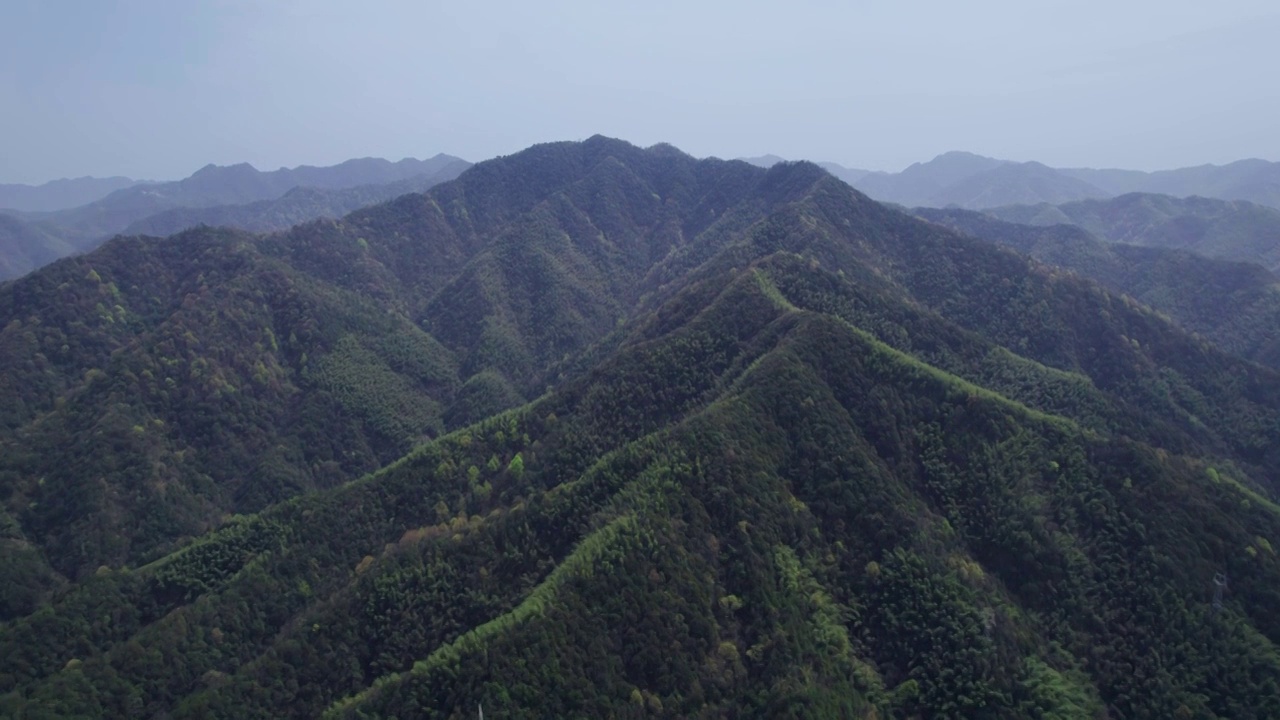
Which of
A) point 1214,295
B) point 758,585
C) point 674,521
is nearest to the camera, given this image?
point 758,585

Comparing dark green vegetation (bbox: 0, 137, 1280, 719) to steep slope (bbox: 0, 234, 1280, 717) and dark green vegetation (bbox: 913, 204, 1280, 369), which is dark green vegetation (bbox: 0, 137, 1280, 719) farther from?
dark green vegetation (bbox: 913, 204, 1280, 369)

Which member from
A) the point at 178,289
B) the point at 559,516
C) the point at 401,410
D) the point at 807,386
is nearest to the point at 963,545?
the point at 807,386

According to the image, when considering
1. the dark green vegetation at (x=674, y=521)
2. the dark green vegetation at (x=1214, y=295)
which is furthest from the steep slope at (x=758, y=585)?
the dark green vegetation at (x=1214, y=295)

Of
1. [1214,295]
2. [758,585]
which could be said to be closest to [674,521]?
[758,585]

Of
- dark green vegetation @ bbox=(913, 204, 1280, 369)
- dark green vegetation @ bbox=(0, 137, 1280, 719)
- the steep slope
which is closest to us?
the steep slope

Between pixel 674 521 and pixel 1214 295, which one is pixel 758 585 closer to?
pixel 674 521

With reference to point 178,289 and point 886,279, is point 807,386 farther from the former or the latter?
point 178,289

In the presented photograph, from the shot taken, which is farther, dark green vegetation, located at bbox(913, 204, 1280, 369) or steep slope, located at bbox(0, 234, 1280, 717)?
dark green vegetation, located at bbox(913, 204, 1280, 369)

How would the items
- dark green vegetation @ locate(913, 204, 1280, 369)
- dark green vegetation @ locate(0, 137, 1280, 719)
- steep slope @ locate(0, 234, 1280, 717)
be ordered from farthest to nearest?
1. dark green vegetation @ locate(913, 204, 1280, 369)
2. dark green vegetation @ locate(0, 137, 1280, 719)
3. steep slope @ locate(0, 234, 1280, 717)

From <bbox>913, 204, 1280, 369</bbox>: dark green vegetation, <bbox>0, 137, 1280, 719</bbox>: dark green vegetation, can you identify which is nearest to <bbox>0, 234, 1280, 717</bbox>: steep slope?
<bbox>0, 137, 1280, 719</bbox>: dark green vegetation
